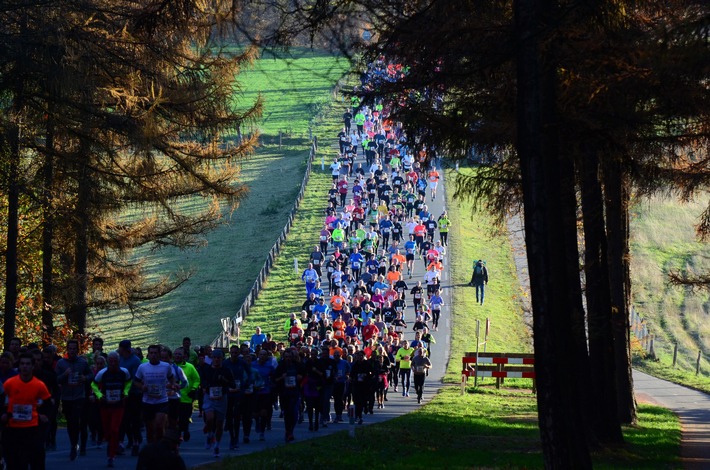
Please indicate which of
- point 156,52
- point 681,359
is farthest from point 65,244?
point 681,359

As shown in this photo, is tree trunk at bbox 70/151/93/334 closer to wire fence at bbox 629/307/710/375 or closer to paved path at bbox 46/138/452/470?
paved path at bbox 46/138/452/470

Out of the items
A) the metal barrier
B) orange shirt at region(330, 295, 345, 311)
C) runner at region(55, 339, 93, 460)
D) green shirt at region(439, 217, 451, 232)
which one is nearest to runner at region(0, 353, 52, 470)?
runner at region(55, 339, 93, 460)

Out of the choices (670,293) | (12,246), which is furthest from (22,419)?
(670,293)

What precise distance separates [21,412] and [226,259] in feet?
167

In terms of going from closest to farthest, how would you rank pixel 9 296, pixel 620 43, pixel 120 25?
pixel 620 43
pixel 120 25
pixel 9 296

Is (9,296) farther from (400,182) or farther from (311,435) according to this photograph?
(400,182)

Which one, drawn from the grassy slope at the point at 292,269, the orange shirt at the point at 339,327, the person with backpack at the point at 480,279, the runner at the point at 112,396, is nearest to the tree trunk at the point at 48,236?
the runner at the point at 112,396

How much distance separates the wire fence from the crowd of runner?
9454 mm

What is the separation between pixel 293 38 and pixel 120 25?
10.4 metres

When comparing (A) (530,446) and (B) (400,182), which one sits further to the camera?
(B) (400,182)

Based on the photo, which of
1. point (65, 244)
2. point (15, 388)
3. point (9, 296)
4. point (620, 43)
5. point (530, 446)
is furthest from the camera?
point (65, 244)

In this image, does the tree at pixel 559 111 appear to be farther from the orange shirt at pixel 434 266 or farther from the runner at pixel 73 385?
the orange shirt at pixel 434 266

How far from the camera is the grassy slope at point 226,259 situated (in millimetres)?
49969

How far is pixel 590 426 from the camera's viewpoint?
62.6 ft
